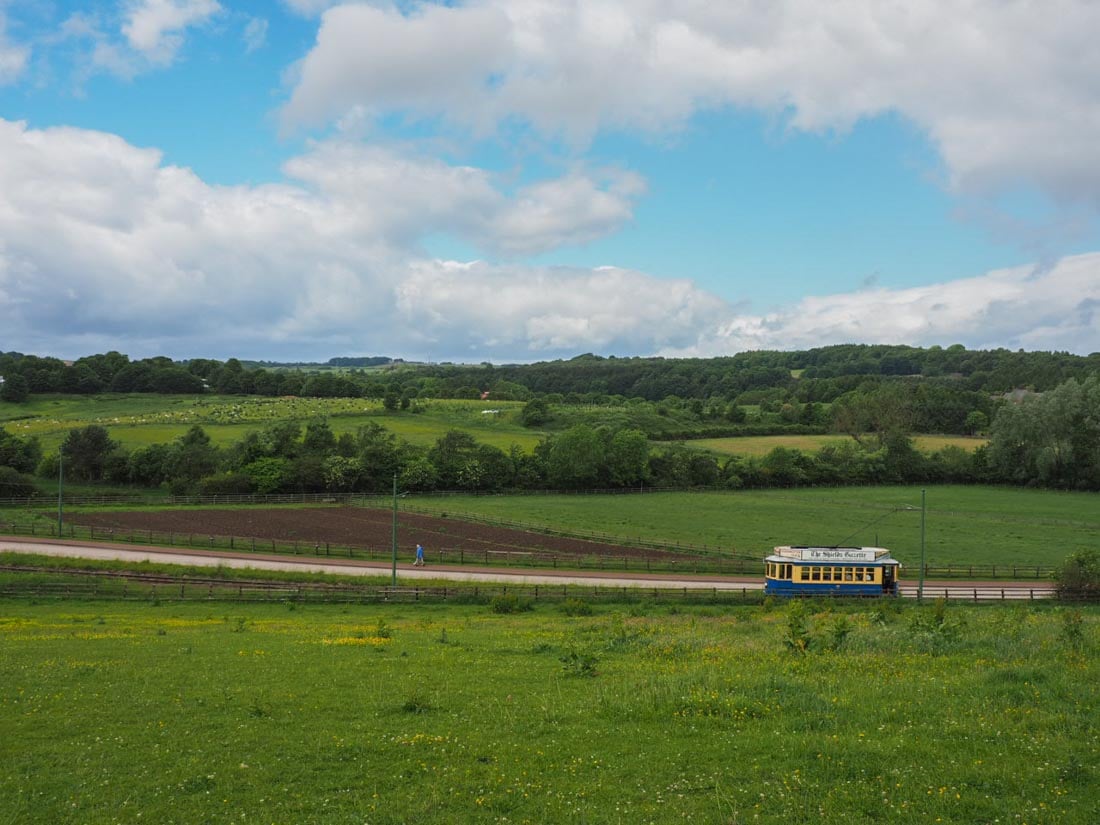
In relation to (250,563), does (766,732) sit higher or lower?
higher

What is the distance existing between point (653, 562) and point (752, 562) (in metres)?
7.03

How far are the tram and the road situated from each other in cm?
206

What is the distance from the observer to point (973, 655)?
1767cm

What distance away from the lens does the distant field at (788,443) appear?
374 ft

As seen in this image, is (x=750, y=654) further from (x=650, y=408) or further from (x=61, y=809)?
(x=650, y=408)

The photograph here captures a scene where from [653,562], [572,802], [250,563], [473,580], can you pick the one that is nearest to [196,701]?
[572,802]

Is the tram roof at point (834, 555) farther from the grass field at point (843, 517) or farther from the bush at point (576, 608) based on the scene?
the grass field at point (843, 517)

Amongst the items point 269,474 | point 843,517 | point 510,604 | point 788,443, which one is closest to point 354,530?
point 269,474

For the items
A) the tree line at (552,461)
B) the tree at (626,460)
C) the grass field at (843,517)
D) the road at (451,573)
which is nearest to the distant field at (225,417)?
the tree line at (552,461)

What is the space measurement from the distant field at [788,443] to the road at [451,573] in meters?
65.7

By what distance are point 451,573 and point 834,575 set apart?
22.6 m

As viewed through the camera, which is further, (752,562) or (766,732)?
(752,562)

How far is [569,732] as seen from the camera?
41.3ft

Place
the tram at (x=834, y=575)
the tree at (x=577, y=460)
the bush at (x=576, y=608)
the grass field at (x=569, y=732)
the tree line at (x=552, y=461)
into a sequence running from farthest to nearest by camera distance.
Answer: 1. the tree at (x=577, y=460)
2. the tree line at (x=552, y=461)
3. the tram at (x=834, y=575)
4. the bush at (x=576, y=608)
5. the grass field at (x=569, y=732)
